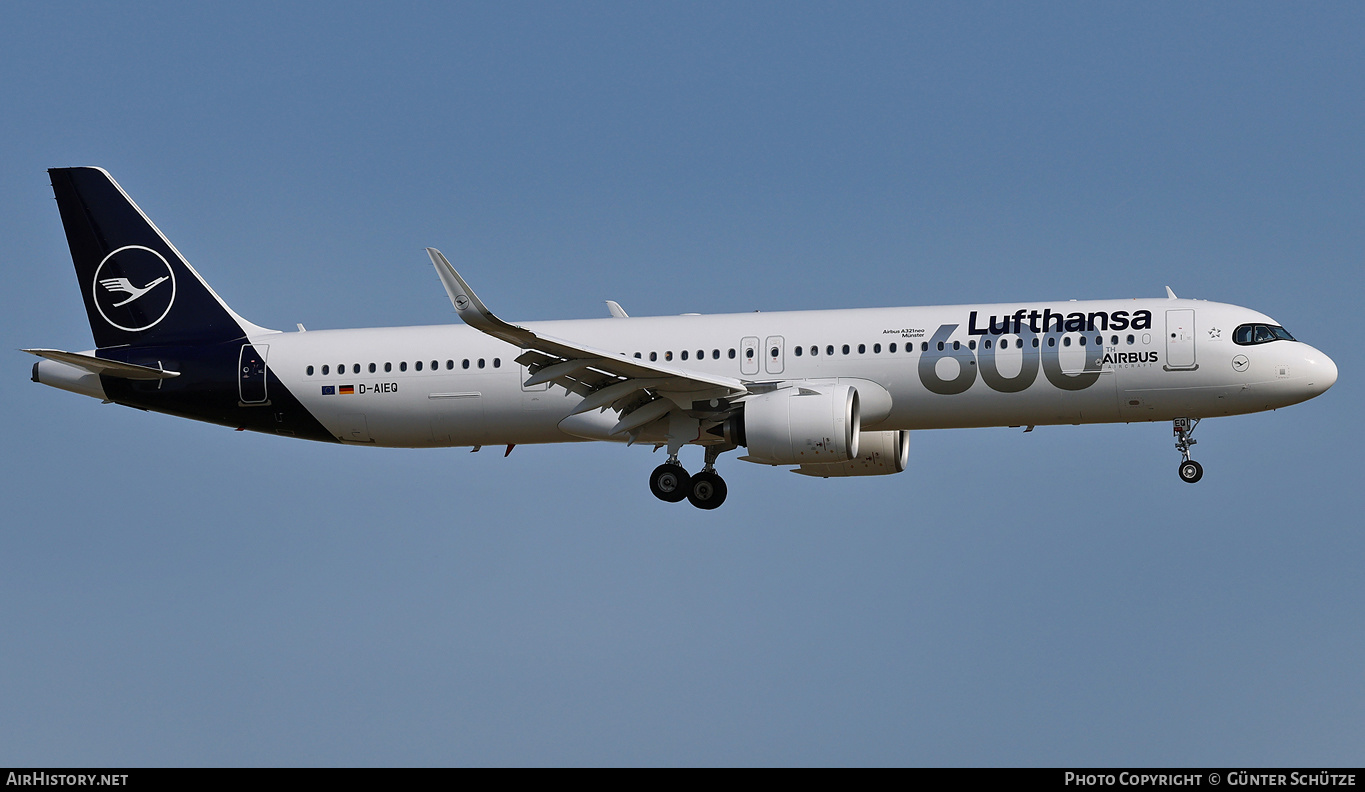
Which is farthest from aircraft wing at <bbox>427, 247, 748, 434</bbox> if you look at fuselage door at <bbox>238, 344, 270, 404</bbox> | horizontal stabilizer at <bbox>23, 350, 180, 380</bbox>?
horizontal stabilizer at <bbox>23, 350, 180, 380</bbox>

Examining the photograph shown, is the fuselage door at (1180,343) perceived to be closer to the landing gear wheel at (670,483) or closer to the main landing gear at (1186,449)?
the main landing gear at (1186,449)

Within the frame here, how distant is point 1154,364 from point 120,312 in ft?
83.3

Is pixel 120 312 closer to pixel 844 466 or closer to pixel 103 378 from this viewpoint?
pixel 103 378

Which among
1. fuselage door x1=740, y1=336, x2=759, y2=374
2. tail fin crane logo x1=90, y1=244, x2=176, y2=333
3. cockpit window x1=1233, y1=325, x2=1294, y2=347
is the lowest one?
fuselage door x1=740, y1=336, x2=759, y2=374

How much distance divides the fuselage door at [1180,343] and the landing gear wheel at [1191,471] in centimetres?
259

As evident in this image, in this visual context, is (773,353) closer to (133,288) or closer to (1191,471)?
(1191,471)

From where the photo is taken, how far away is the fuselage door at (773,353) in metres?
37.8

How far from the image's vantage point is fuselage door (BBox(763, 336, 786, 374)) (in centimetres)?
3778

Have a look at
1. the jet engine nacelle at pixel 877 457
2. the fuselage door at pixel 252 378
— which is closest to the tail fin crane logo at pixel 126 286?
the fuselage door at pixel 252 378

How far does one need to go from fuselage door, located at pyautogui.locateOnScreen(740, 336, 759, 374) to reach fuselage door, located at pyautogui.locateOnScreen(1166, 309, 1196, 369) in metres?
9.02

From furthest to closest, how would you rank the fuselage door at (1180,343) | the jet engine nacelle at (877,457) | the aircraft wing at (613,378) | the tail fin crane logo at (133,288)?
the tail fin crane logo at (133,288) → the jet engine nacelle at (877,457) → the fuselage door at (1180,343) → the aircraft wing at (613,378)

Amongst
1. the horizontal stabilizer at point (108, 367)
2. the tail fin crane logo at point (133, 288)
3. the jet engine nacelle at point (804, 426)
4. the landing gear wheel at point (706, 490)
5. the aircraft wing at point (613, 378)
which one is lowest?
the landing gear wheel at point (706, 490)

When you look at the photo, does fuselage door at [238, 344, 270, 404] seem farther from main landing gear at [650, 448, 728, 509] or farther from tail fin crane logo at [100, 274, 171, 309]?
main landing gear at [650, 448, 728, 509]

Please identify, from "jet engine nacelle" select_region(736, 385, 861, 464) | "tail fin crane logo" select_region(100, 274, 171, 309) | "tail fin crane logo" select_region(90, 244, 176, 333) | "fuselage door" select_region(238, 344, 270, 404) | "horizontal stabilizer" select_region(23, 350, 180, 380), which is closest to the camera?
"jet engine nacelle" select_region(736, 385, 861, 464)
